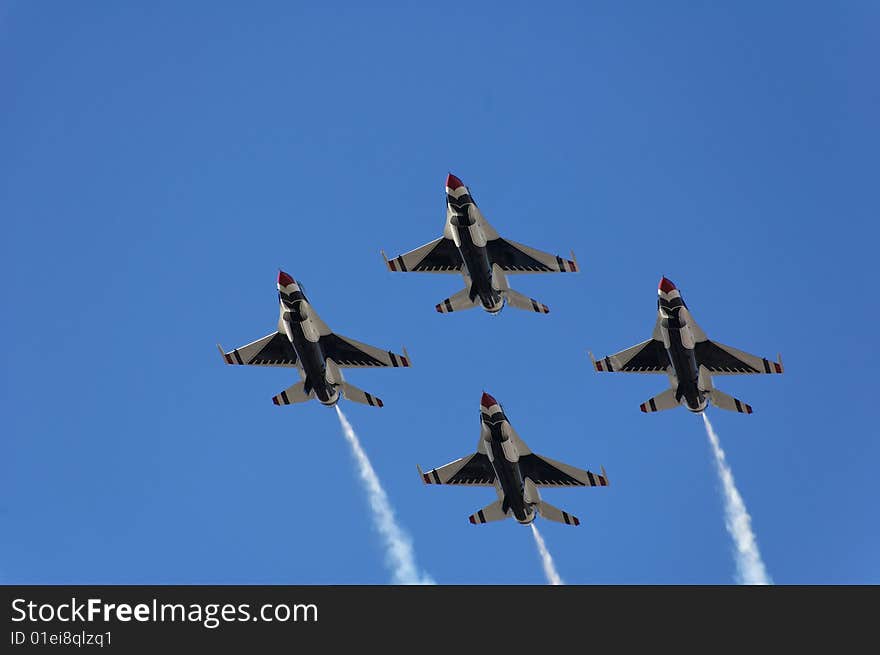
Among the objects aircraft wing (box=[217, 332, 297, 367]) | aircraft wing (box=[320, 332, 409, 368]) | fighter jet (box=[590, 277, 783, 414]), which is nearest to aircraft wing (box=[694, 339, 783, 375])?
Answer: fighter jet (box=[590, 277, 783, 414])

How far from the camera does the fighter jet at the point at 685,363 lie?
103000 millimetres

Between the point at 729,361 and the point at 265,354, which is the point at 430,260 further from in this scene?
the point at 729,361

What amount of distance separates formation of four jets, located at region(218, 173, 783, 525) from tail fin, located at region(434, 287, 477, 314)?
75 millimetres

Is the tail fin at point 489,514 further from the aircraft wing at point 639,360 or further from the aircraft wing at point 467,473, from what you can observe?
the aircraft wing at point 639,360

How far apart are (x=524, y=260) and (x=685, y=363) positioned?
1449 centimetres

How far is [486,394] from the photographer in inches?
4043

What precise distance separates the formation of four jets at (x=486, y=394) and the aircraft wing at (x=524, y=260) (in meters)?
0.08

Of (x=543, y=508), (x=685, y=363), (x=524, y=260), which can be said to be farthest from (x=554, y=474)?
(x=524, y=260)

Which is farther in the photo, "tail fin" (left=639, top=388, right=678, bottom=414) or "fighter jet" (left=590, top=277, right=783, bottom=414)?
"tail fin" (left=639, top=388, right=678, bottom=414)

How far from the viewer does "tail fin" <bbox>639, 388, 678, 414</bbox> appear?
Answer: 353 ft

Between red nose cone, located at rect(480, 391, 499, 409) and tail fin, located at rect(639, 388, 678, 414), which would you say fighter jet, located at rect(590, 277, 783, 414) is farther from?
red nose cone, located at rect(480, 391, 499, 409)
